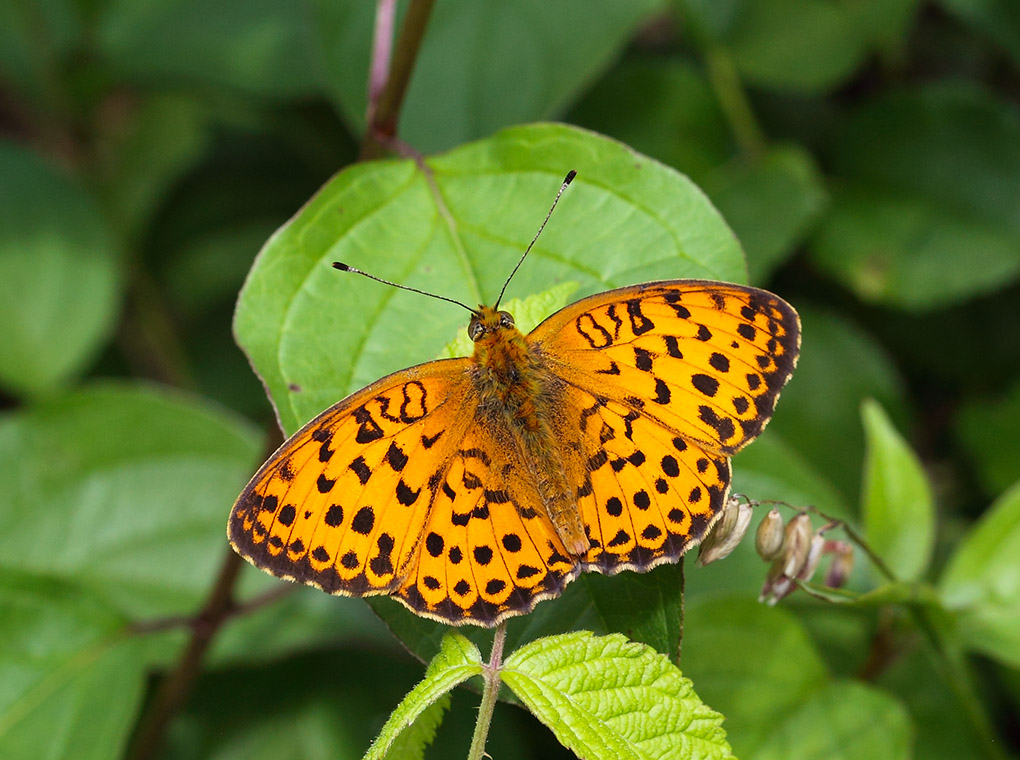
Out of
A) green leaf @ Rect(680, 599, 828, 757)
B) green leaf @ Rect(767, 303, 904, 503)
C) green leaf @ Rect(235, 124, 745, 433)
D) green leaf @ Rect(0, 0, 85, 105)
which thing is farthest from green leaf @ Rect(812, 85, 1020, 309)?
green leaf @ Rect(0, 0, 85, 105)

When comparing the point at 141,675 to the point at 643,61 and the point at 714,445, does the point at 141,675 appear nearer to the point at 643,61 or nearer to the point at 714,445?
the point at 714,445

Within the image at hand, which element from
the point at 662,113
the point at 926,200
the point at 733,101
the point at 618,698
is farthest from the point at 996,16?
the point at 618,698

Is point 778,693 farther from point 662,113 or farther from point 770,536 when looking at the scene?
point 662,113

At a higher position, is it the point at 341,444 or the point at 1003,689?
the point at 341,444

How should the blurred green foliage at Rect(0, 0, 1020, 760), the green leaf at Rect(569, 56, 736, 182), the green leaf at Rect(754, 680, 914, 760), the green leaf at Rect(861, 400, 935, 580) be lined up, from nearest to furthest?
the blurred green foliage at Rect(0, 0, 1020, 760)
the green leaf at Rect(754, 680, 914, 760)
the green leaf at Rect(861, 400, 935, 580)
the green leaf at Rect(569, 56, 736, 182)

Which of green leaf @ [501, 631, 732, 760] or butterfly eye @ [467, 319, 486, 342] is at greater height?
butterfly eye @ [467, 319, 486, 342]

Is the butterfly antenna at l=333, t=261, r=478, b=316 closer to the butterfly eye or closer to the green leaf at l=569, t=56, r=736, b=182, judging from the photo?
the butterfly eye

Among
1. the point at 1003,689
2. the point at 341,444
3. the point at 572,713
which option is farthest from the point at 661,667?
the point at 1003,689
